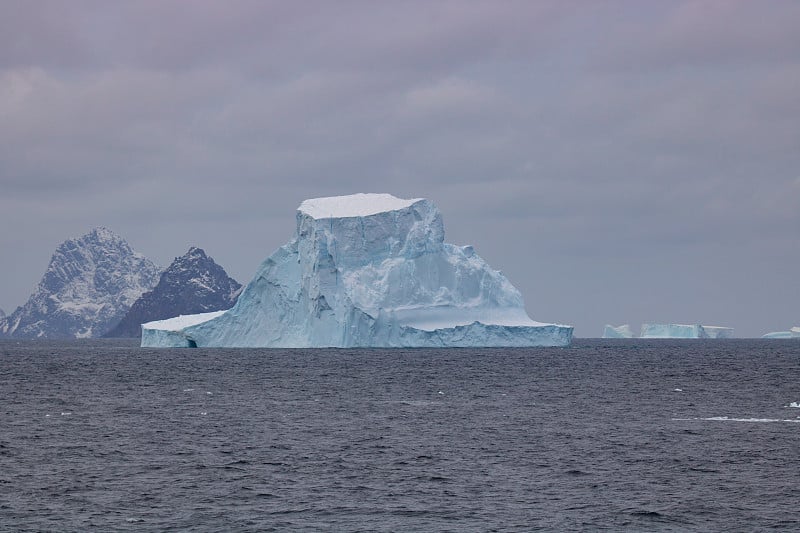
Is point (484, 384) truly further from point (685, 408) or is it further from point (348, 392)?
point (685, 408)

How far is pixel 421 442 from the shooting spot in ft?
111

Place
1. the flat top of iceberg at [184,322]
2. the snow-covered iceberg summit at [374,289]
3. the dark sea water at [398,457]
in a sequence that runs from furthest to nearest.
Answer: the flat top of iceberg at [184,322] → the snow-covered iceberg summit at [374,289] → the dark sea water at [398,457]

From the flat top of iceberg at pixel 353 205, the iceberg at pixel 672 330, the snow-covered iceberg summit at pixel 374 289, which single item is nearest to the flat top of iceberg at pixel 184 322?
the snow-covered iceberg summit at pixel 374 289

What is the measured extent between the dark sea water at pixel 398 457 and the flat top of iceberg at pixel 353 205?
27.2 metres

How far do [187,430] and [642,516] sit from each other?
1786cm

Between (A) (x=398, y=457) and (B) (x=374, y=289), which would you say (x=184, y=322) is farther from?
(A) (x=398, y=457)

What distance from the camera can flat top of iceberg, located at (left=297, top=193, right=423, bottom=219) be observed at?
82875mm

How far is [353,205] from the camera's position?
8612 cm

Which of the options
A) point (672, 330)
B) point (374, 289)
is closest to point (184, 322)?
point (374, 289)

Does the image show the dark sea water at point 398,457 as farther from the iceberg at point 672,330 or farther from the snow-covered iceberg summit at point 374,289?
the iceberg at point 672,330

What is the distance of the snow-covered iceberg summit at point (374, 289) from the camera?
268 ft

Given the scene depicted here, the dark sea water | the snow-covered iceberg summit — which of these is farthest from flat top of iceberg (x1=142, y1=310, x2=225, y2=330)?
the dark sea water

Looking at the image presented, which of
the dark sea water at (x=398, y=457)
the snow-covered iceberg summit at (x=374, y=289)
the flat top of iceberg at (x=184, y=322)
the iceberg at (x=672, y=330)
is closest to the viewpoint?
the dark sea water at (x=398, y=457)

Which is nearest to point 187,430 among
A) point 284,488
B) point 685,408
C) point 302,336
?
point 284,488
